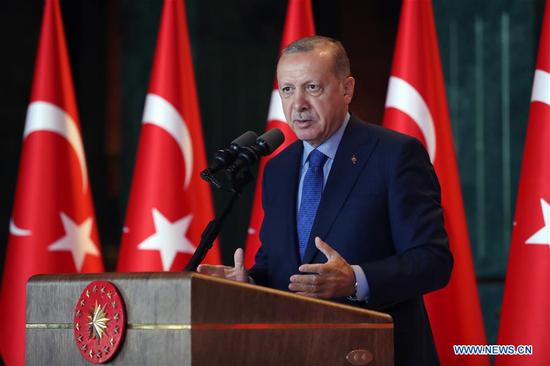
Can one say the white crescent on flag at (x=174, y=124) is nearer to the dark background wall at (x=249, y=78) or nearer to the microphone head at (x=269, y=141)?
the dark background wall at (x=249, y=78)

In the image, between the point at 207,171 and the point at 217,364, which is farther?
the point at 207,171

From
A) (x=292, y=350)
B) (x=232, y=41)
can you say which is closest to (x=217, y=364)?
(x=292, y=350)

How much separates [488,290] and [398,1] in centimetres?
172

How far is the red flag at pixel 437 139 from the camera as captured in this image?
12.7 feet

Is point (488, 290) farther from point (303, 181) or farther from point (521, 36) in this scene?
point (303, 181)

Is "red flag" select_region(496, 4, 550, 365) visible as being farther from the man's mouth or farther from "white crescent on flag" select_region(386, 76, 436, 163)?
the man's mouth

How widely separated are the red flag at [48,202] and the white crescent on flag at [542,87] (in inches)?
87.0

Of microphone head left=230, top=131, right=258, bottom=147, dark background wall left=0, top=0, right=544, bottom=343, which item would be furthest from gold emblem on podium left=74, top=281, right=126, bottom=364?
dark background wall left=0, top=0, right=544, bottom=343

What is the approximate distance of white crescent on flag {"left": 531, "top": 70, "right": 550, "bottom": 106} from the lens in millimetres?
3848

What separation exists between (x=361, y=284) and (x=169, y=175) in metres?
2.26

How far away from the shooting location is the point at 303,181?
8.39 ft

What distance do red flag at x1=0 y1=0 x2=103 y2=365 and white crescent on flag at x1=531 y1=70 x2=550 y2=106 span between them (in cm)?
221

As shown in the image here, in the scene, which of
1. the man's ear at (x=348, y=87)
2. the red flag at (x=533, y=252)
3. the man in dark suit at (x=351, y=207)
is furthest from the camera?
the red flag at (x=533, y=252)

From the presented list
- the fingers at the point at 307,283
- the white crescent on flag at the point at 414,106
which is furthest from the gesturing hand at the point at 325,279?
the white crescent on flag at the point at 414,106
